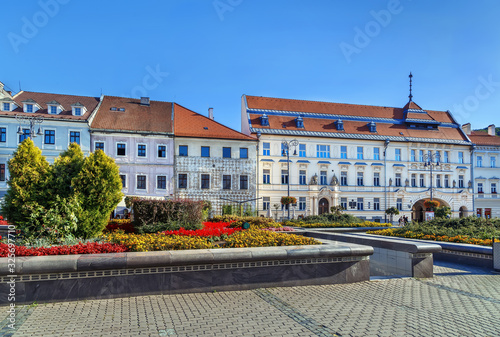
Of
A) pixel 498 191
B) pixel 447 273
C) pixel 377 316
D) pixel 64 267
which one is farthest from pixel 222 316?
pixel 498 191

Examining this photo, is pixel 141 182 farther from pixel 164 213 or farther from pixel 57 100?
pixel 164 213

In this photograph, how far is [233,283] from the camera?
7.89 meters

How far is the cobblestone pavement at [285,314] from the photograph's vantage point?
5.48m

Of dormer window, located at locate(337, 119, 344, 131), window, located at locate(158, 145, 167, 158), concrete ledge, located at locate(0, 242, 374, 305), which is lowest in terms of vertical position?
concrete ledge, located at locate(0, 242, 374, 305)

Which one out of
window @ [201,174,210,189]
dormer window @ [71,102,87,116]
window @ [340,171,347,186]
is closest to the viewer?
dormer window @ [71,102,87,116]

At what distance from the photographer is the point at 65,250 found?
7773 mm

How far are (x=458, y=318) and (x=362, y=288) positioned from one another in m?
2.35

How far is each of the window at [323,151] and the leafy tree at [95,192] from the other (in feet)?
123

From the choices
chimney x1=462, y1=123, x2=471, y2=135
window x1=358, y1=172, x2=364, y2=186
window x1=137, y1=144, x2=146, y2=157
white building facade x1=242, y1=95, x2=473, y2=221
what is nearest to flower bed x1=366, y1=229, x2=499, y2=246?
white building facade x1=242, y1=95, x2=473, y2=221

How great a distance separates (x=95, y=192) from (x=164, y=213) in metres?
3.18

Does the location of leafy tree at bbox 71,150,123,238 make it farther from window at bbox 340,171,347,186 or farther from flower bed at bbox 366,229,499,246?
window at bbox 340,171,347,186

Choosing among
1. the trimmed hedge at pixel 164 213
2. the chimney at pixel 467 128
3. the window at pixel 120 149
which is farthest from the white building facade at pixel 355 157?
the trimmed hedge at pixel 164 213

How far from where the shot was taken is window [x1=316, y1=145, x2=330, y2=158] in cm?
4719

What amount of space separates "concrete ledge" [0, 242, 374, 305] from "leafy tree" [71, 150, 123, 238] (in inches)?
166
